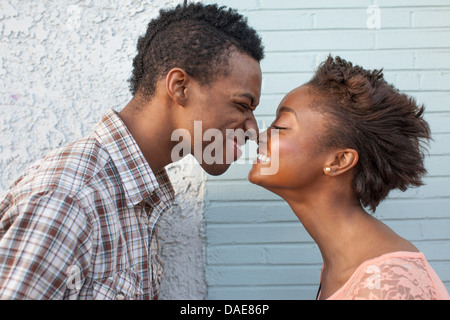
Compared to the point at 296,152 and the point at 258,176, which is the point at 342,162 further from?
the point at 258,176

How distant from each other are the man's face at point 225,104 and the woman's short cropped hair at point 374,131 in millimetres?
351

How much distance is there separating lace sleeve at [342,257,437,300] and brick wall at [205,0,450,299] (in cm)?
121

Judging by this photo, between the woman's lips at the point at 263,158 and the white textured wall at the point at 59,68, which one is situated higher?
the white textured wall at the point at 59,68

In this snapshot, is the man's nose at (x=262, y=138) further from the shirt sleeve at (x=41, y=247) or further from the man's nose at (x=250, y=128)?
the shirt sleeve at (x=41, y=247)

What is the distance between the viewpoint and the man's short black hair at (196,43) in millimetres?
1982

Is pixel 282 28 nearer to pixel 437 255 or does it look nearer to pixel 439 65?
pixel 439 65

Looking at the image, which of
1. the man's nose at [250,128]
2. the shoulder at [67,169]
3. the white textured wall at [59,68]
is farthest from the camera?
the white textured wall at [59,68]

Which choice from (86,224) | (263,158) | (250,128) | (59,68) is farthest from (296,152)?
(59,68)

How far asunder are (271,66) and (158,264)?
1.45 metres

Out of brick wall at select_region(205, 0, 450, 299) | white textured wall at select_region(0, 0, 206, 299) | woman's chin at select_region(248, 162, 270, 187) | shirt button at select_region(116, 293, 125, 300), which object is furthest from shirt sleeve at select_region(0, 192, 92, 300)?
brick wall at select_region(205, 0, 450, 299)

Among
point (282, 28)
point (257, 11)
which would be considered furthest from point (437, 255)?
point (257, 11)

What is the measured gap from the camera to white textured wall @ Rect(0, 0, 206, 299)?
104 inches

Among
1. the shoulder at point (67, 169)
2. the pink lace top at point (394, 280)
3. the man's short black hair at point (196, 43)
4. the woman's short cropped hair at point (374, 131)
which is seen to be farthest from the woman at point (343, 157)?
the shoulder at point (67, 169)

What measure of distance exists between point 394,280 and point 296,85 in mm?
1595
